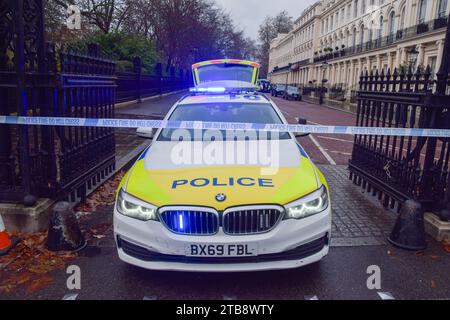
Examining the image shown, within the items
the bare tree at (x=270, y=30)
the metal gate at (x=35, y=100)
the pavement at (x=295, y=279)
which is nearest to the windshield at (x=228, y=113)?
the metal gate at (x=35, y=100)

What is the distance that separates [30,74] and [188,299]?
3.29 metres

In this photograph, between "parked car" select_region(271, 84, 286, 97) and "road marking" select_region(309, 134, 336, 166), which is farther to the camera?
"parked car" select_region(271, 84, 286, 97)

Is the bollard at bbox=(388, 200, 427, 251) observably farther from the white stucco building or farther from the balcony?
the balcony

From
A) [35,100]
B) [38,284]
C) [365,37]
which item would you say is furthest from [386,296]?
[365,37]

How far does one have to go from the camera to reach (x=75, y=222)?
427cm

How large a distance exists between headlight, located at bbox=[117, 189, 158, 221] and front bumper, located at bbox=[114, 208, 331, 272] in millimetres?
51

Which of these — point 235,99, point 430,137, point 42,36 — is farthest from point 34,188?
point 430,137

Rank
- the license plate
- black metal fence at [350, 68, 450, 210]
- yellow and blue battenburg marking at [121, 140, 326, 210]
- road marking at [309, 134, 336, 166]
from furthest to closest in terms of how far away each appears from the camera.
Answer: road marking at [309, 134, 336, 166] < black metal fence at [350, 68, 450, 210] < yellow and blue battenburg marking at [121, 140, 326, 210] < the license plate

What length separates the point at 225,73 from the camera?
1430cm

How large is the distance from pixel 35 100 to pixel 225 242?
10.3ft

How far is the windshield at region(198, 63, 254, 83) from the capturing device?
1415cm

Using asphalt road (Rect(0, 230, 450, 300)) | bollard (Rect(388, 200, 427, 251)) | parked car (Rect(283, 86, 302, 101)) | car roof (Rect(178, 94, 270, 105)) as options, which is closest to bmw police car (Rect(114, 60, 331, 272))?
asphalt road (Rect(0, 230, 450, 300))

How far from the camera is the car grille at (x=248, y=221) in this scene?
3.27 meters

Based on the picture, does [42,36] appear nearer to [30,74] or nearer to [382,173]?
[30,74]
